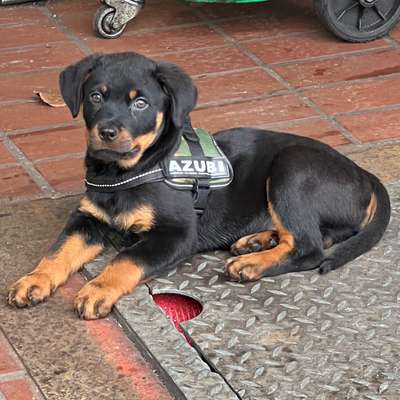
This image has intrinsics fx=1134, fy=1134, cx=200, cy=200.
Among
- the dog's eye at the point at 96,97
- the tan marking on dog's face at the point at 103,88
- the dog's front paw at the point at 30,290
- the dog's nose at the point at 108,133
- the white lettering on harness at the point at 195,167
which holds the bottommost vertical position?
the dog's front paw at the point at 30,290

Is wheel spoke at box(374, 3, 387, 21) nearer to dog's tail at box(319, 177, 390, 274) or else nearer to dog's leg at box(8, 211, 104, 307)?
dog's tail at box(319, 177, 390, 274)

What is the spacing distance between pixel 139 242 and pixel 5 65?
2.05 m

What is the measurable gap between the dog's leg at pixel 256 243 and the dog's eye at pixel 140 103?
23.4 inches

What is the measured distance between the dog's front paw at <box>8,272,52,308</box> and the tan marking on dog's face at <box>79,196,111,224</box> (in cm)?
28

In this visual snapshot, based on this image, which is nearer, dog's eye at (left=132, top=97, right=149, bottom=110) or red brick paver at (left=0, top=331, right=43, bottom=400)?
red brick paver at (left=0, top=331, right=43, bottom=400)

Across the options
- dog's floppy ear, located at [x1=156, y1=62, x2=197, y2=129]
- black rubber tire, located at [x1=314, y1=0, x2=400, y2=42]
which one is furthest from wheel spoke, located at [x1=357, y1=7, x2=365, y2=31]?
dog's floppy ear, located at [x1=156, y1=62, x2=197, y2=129]

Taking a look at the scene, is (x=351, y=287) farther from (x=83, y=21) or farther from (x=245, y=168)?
(x=83, y=21)

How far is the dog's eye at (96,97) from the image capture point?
11.7ft

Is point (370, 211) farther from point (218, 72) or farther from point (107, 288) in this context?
point (218, 72)

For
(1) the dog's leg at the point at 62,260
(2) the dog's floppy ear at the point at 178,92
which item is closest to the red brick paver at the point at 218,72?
(1) the dog's leg at the point at 62,260

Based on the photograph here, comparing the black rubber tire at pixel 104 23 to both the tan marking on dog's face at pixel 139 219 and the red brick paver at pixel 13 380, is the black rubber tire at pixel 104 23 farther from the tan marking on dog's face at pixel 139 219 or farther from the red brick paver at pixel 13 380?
the red brick paver at pixel 13 380

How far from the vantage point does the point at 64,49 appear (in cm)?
556

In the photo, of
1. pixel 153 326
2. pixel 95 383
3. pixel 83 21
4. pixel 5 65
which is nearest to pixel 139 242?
pixel 153 326

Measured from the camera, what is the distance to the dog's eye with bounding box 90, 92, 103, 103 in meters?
3.57
